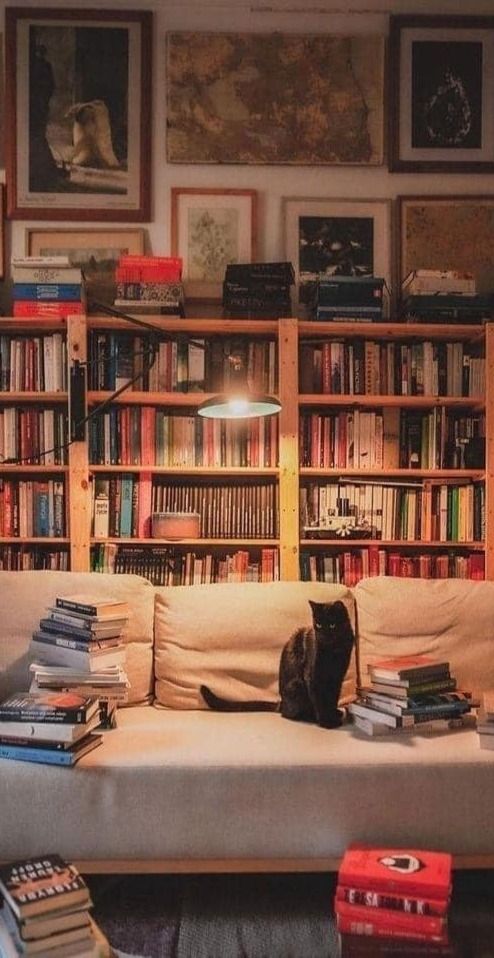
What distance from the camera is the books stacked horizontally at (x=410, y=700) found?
7.30ft

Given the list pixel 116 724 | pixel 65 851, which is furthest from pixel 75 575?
pixel 65 851

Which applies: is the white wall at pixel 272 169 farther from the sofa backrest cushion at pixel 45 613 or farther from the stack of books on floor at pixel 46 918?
the stack of books on floor at pixel 46 918

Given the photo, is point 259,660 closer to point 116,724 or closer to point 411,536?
point 116,724

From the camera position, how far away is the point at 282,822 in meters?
2.02

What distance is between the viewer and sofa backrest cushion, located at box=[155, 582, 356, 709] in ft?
8.32

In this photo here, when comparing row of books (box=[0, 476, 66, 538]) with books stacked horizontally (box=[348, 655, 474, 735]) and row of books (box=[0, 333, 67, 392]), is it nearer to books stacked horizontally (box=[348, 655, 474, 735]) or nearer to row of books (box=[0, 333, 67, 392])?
row of books (box=[0, 333, 67, 392])

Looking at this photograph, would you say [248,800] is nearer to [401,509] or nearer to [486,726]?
[486,726]

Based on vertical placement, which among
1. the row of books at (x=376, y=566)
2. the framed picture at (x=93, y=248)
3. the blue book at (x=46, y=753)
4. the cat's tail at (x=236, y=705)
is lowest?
the cat's tail at (x=236, y=705)

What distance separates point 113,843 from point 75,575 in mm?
940

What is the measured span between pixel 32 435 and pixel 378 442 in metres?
1.45

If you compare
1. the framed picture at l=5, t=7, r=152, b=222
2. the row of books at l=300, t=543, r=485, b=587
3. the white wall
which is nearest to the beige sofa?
the row of books at l=300, t=543, r=485, b=587

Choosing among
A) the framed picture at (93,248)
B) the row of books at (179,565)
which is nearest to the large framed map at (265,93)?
the framed picture at (93,248)

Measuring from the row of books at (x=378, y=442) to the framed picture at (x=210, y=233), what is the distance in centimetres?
74

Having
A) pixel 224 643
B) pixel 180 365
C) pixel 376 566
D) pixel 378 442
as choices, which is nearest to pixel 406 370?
pixel 378 442
